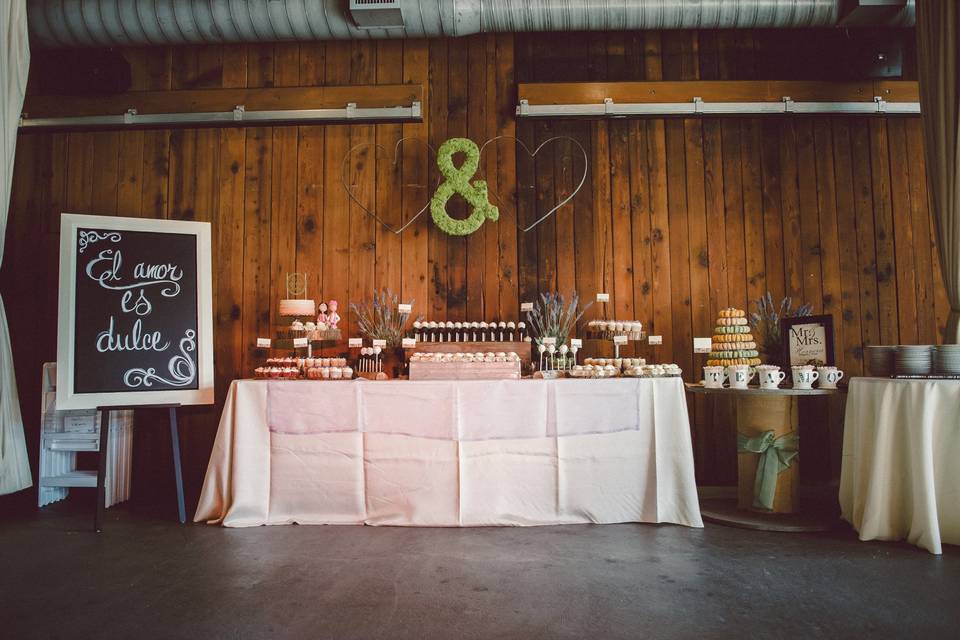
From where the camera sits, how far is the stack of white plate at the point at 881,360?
3035 millimetres

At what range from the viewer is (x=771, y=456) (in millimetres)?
3215

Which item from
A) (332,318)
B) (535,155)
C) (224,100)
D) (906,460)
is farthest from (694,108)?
(224,100)

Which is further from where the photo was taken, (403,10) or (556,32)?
(556,32)

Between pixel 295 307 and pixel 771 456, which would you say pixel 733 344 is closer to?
pixel 771 456

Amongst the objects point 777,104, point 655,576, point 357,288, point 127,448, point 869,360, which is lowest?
point 655,576

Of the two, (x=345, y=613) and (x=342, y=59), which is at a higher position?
(x=342, y=59)

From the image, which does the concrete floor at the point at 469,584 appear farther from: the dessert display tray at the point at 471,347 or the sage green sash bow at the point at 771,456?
the dessert display tray at the point at 471,347

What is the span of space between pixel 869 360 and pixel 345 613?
9.63 feet

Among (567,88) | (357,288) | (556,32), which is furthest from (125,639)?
(556,32)

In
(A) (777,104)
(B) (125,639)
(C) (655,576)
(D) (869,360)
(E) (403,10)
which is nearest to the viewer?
(B) (125,639)

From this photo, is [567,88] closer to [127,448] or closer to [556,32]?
[556,32]

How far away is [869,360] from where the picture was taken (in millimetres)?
3146

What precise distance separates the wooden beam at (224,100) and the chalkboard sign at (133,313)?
1185mm

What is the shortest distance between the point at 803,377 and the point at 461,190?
7.88ft
